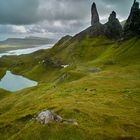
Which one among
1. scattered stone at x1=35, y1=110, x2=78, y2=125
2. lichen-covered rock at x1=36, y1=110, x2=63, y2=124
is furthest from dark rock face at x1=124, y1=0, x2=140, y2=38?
lichen-covered rock at x1=36, y1=110, x2=63, y2=124

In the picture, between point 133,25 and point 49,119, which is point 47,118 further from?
point 133,25

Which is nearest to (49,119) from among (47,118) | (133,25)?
(47,118)

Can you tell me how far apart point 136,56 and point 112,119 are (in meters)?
119

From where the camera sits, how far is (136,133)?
31969mm

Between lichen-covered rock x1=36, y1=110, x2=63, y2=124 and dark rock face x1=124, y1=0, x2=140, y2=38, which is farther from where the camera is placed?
dark rock face x1=124, y1=0, x2=140, y2=38

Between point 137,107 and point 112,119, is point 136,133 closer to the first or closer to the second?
point 112,119

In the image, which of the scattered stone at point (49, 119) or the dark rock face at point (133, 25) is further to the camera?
the dark rock face at point (133, 25)

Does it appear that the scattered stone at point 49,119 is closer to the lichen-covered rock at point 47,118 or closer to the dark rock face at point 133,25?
the lichen-covered rock at point 47,118

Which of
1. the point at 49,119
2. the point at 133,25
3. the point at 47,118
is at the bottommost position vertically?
the point at 133,25

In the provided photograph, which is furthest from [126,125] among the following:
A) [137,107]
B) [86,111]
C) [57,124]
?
[137,107]

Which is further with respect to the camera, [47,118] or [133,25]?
[133,25]

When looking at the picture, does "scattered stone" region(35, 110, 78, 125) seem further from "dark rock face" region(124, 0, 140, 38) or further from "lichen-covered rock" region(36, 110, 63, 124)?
"dark rock face" region(124, 0, 140, 38)

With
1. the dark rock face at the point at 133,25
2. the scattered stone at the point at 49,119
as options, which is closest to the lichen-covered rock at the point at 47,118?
the scattered stone at the point at 49,119

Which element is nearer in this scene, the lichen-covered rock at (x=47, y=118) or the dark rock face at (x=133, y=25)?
the lichen-covered rock at (x=47, y=118)
